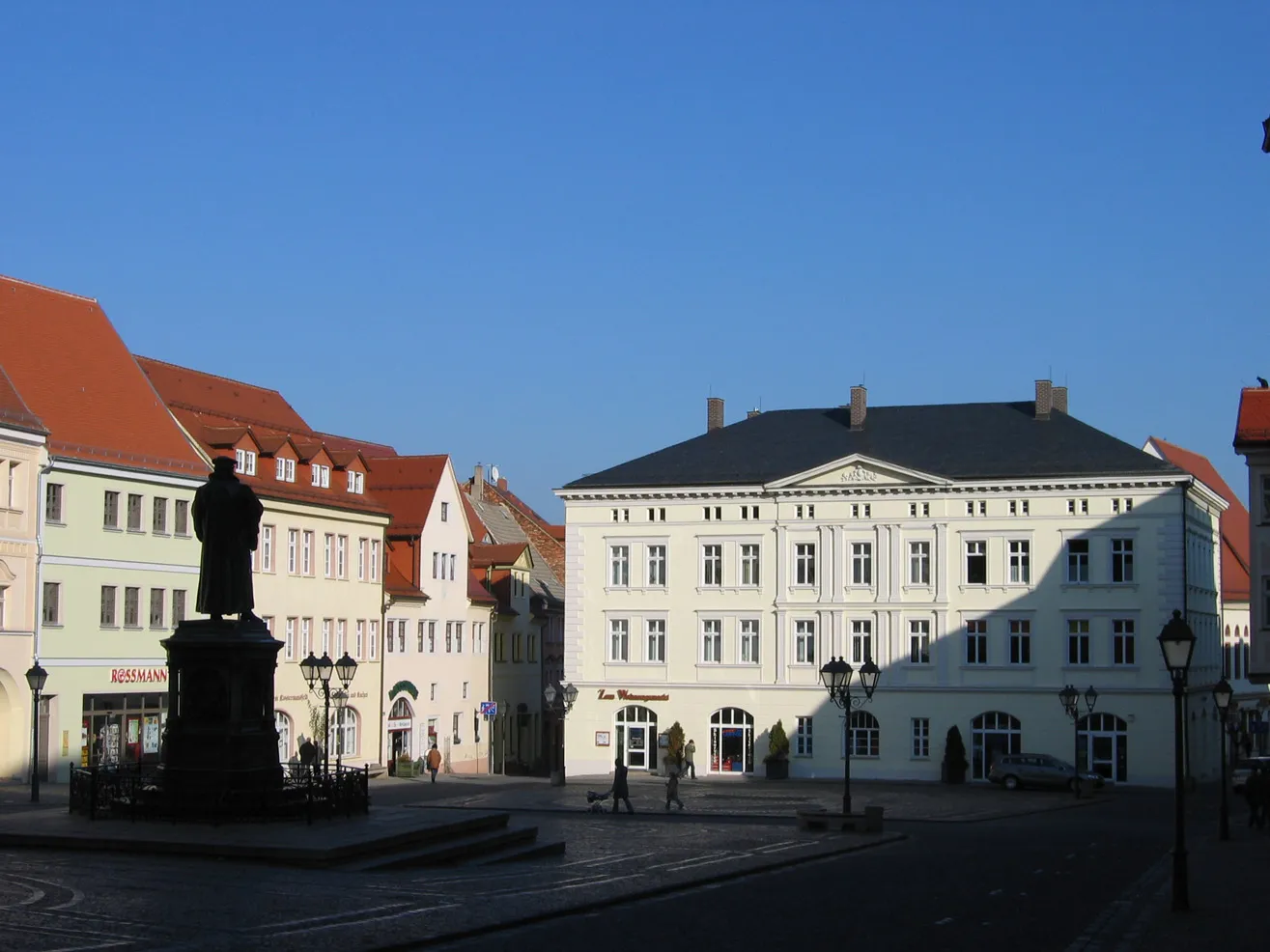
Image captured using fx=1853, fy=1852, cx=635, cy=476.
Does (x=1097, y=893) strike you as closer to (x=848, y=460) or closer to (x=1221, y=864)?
(x=1221, y=864)

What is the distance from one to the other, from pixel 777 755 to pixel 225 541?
44.6 meters

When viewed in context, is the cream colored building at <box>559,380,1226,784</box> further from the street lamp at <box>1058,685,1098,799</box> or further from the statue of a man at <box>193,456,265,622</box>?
the statue of a man at <box>193,456,265,622</box>

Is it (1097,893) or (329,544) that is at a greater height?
(329,544)

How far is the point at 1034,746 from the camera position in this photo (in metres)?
68.0

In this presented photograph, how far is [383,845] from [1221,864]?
14.6m

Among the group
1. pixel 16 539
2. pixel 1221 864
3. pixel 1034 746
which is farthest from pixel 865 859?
pixel 1034 746

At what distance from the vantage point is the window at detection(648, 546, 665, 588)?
73.1 m

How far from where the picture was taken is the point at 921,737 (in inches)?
2731

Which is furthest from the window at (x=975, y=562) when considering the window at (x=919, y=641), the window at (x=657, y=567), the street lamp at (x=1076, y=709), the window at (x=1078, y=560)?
the window at (x=657, y=567)

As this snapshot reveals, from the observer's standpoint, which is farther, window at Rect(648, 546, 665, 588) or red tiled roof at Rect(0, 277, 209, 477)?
window at Rect(648, 546, 665, 588)

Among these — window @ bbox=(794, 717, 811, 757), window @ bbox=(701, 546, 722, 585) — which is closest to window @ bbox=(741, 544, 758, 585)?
window @ bbox=(701, 546, 722, 585)

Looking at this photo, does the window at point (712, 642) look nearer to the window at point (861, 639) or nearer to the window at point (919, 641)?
the window at point (861, 639)

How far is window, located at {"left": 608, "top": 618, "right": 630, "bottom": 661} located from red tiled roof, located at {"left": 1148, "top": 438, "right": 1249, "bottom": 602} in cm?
3325

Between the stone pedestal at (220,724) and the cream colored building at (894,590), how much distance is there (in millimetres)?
44755
